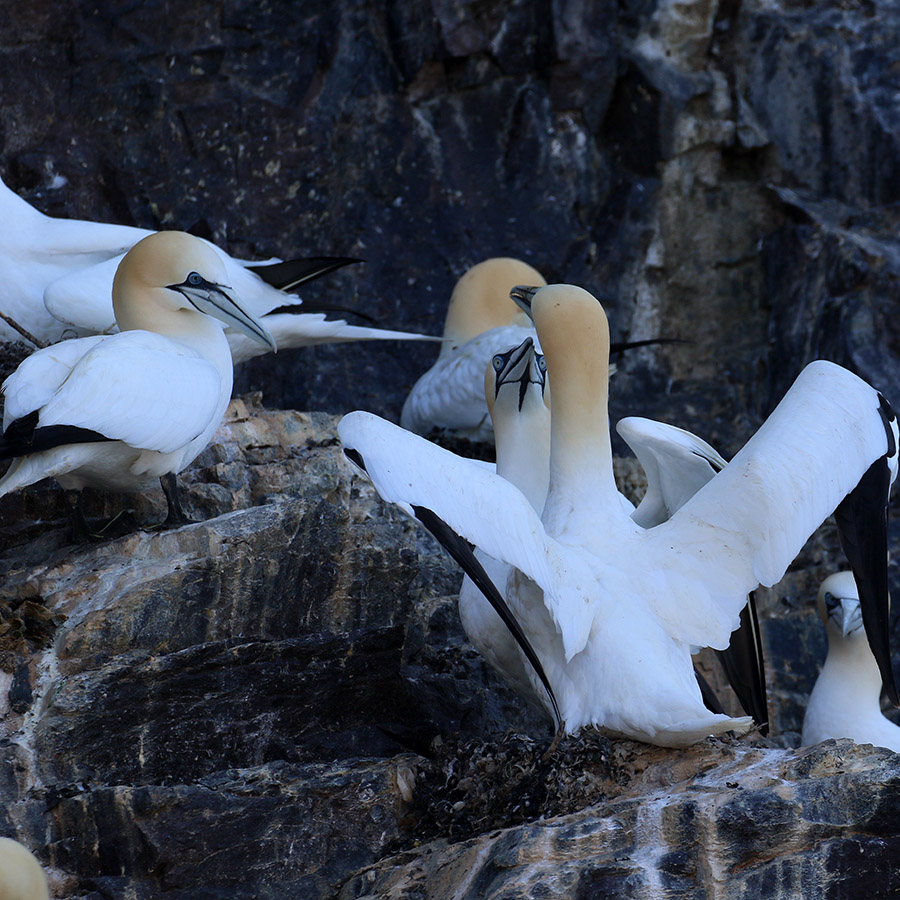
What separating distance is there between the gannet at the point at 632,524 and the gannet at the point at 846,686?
175 centimetres

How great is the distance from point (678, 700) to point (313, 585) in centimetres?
153

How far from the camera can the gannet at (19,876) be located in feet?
9.99

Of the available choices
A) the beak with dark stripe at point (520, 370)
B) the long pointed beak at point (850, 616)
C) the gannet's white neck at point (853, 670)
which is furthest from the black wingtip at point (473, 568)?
the long pointed beak at point (850, 616)

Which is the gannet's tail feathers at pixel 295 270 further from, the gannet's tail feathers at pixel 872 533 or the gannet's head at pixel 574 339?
the gannet's tail feathers at pixel 872 533

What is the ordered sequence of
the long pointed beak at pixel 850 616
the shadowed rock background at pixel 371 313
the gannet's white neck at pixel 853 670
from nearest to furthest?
the shadowed rock background at pixel 371 313 → the gannet's white neck at pixel 853 670 → the long pointed beak at pixel 850 616

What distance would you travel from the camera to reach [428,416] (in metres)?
7.26

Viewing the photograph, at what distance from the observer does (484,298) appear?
7.95 metres

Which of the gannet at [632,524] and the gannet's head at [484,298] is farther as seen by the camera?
the gannet's head at [484,298]

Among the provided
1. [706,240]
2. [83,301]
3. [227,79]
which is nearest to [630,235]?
[706,240]

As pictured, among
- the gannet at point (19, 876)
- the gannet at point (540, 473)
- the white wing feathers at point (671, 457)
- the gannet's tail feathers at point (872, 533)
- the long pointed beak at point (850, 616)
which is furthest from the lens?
the long pointed beak at point (850, 616)

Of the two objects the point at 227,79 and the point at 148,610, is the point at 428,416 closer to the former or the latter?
the point at 227,79

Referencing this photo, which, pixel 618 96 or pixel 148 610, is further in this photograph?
pixel 618 96

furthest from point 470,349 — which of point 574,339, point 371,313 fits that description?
point 574,339

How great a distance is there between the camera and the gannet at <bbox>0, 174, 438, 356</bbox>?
19.0 ft
